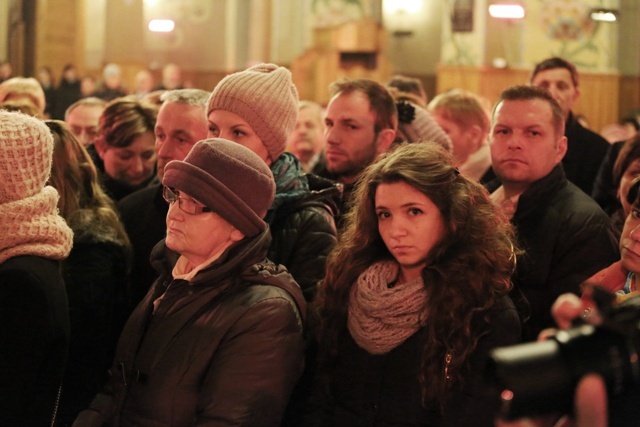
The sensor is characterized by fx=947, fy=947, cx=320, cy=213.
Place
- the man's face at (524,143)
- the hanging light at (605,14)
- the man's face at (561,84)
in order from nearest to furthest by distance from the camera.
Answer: the man's face at (524,143)
the man's face at (561,84)
the hanging light at (605,14)

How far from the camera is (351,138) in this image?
4301mm

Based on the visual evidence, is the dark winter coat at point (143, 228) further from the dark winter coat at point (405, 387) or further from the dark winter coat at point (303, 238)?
the dark winter coat at point (405, 387)

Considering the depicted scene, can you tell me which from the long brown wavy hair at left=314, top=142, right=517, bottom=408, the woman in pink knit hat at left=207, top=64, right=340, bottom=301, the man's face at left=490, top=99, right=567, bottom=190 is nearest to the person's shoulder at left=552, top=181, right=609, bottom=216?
the man's face at left=490, top=99, right=567, bottom=190

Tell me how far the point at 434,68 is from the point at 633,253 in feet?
51.6

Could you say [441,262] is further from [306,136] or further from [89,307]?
[306,136]

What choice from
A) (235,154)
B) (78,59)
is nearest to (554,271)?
(235,154)

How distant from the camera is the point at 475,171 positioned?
550 cm

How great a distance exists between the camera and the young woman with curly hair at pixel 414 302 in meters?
2.66

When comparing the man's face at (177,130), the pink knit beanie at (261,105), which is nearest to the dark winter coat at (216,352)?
the pink knit beanie at (261,105)

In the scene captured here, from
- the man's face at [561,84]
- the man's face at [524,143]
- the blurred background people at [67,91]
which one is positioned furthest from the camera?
the blurred background people at [67,91]

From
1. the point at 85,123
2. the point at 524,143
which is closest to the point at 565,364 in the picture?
the point at 524,143

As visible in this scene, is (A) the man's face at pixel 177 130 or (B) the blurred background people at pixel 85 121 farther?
(B) the blurred background people at pixel 85 121

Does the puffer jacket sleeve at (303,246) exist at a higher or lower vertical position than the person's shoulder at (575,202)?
lower

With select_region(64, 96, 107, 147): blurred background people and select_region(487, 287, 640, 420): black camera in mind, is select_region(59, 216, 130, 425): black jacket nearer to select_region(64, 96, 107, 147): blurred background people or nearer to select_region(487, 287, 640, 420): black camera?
select_region(487, 287, 640, 420): black camera
